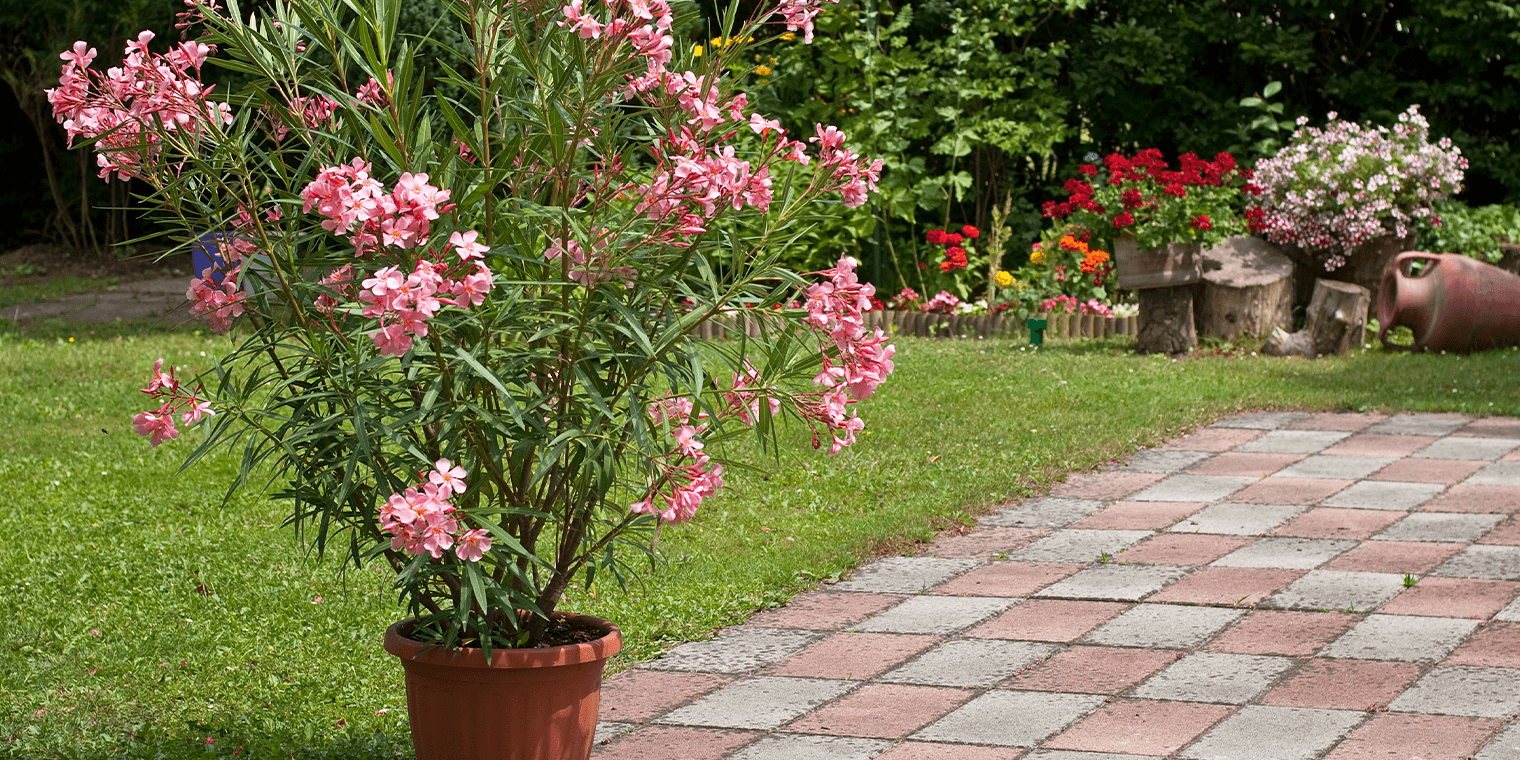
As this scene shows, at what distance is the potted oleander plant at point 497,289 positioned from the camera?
7.96 ft

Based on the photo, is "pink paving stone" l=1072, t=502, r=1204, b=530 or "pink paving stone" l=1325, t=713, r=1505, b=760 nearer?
"pink paving stone" l=1325, t=713, r=1505, b=760

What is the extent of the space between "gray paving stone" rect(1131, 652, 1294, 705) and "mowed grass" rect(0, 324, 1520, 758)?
106cm

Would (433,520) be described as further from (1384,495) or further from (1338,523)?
(1384,495)

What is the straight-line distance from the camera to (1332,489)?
5.57 m

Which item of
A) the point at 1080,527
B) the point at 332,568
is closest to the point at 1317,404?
the point at 1080,527

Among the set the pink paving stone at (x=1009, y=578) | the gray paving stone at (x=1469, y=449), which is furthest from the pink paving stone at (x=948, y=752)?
the gray paving stone at (x=1469, y=449)

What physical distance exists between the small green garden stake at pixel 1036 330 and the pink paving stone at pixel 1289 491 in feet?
10.8

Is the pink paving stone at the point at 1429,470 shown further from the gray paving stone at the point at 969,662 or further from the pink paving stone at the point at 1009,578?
the gray paving stone at the point at 969,662

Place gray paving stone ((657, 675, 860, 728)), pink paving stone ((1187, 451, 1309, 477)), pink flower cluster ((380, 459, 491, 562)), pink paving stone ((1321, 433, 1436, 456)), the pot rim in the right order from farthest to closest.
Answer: pink paving stone ((1321, 433, 1436, 456)) < pink paving stone ((1187, 451, 1309, 477)) < gray paving stone ((657, 675, 860, 728)) < the pot rim < pink flower cluster ((380, 459, 491, 562))

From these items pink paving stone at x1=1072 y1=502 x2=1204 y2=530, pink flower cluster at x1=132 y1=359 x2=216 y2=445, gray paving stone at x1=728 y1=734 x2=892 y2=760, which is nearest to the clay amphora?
pink paving stone at x1=1072 y1=502 x2=1204 y2=530

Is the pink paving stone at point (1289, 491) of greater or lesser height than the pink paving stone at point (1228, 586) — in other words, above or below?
above

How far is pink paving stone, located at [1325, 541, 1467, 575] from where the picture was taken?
4.49m

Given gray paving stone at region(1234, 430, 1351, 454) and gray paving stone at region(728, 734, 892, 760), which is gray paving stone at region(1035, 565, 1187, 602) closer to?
gray paving stone at region(728, 734, 892, 760)

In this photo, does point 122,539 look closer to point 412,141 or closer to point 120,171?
point 120,171
